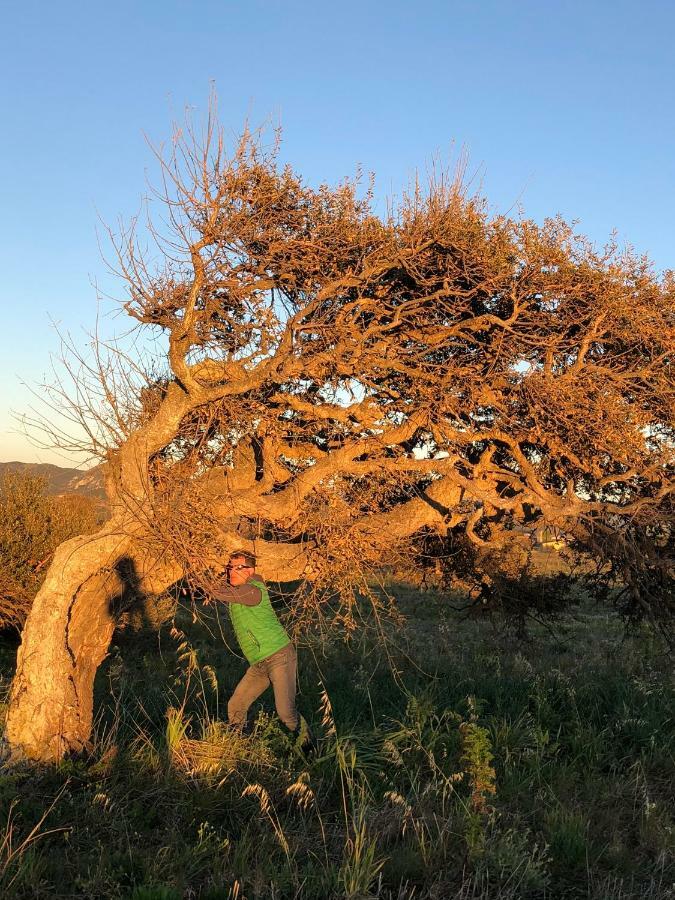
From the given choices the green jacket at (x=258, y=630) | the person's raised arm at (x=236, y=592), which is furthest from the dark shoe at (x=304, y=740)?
the person's raised arm at (x=236, y=592)

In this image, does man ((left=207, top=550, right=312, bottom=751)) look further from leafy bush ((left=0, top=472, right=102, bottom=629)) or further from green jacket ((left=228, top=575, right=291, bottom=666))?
leafy bush ((left=0, top=472, right=102, bottom=629))

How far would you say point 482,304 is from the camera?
7984 millimetres

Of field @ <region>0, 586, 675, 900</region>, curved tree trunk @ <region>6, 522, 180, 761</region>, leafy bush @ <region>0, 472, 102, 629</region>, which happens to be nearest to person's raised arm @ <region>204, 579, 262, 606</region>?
curved tree trunk @ <region>6, 522, 180, 761</region>

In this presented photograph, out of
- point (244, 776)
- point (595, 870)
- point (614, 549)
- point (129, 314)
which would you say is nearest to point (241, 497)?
point (129, 314)

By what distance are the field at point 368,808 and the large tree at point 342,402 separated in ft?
4.03

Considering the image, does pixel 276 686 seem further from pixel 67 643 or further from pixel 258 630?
pixel 67 643

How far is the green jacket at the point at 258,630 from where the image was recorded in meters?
6.47

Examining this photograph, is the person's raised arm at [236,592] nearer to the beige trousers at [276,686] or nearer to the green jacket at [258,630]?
the green jacket at [258,630]

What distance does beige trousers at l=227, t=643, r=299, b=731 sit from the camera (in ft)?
21.1

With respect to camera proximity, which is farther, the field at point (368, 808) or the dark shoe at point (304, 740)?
the dark shoe at point (304, 740)

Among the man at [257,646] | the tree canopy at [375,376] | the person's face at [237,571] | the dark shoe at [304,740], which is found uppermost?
the tree canopy at [375,376]

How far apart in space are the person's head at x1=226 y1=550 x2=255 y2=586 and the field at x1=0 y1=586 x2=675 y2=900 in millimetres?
1228

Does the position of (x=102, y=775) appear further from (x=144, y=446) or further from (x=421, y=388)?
(x=421, y=388)

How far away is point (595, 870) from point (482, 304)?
5.76 m
